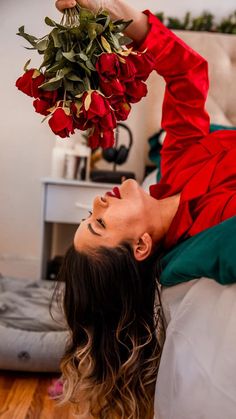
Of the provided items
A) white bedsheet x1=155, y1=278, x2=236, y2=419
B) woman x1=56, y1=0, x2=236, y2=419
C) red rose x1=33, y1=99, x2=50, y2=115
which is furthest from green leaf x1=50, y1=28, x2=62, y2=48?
white bedsheet x1=155, y1=278, x2=236, y2=419

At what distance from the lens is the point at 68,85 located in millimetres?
903

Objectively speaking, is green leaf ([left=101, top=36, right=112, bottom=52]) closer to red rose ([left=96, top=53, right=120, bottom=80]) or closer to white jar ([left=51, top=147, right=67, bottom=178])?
red rose ([left=96, top=53, right=120, bottom=80])

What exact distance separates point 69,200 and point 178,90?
1.24 meters

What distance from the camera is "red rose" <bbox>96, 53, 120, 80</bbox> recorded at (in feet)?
2.84

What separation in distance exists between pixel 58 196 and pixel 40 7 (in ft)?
2.90

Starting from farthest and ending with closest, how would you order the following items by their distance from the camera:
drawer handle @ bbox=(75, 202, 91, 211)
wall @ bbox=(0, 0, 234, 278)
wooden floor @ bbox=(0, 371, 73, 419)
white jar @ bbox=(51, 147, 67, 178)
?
wall @ bbox=(0, 0, 234, 278) → white jar @ bbox=(51, 147, 67, 178) → drawer handle @ bbox=(75, 202, 91, 211) → wooden floor @ bbox=(0, 371, 73, 419)

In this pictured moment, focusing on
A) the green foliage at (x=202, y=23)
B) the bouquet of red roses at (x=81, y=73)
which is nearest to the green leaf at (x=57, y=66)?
the bouquet of red roses at (x=81, y=73)

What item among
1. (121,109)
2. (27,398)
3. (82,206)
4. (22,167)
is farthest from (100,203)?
(22,167)

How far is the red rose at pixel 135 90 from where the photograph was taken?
0.95 metres

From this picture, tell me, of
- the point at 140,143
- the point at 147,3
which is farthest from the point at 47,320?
the point at 147,3

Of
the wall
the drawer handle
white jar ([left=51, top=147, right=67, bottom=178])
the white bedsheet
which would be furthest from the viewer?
the wall

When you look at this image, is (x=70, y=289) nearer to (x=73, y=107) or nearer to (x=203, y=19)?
(x=73, y=107)

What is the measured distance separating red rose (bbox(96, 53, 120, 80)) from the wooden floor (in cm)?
119

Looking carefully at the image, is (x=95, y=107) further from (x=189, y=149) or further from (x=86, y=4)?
(x=189, y=149)
